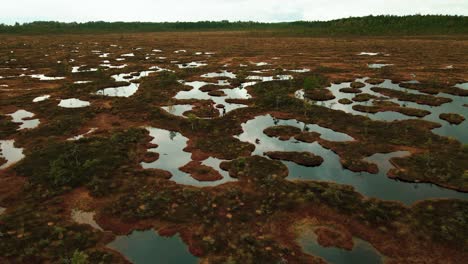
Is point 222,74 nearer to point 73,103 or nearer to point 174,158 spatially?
point 73,103

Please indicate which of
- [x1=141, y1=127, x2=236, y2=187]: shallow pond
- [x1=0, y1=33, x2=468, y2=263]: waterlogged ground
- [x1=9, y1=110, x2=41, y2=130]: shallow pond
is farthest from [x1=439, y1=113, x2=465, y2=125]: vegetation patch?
[x1=9, y1=110, x2=41, y2=130]: shallow pond

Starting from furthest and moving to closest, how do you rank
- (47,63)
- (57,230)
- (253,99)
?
(47,63), (253,99), (57,230)

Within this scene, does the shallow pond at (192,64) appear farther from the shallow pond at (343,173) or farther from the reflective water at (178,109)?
the shallow pond at (343,173)

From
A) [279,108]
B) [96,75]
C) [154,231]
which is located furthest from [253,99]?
[96,75]

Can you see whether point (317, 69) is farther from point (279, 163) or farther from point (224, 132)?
point (279, 163)

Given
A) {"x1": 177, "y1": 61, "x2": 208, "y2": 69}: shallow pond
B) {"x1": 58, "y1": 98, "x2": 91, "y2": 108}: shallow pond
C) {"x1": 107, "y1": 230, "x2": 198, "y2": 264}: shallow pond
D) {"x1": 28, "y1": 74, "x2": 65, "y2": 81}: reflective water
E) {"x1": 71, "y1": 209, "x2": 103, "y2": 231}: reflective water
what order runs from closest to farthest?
{"x1": 107, "y1": 230, "x2": 198, "y2": 264}: shallow pond → {"x1": 71, "y1": 209, "x2": 103, "y2": 231}: reflective water → {"x1": 58, "y1": 98, "x2": 91, "y2": 108}: shallow pond → {"x1": 28, "y1": 74, "x2": 65, "y2": 81}: reflective water → {"x1": 177, "y1": 61, "x2": 208, "y2": 69}: shallow pond

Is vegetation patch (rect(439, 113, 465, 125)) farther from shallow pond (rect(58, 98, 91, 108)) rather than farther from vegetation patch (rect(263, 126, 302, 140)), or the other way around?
shallow pond (rect(58, 98, 91, 108))

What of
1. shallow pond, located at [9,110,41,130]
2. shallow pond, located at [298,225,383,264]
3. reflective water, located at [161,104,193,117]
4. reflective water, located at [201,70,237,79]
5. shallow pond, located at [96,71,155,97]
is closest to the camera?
shallow pond, located at [298,225,383,264]
